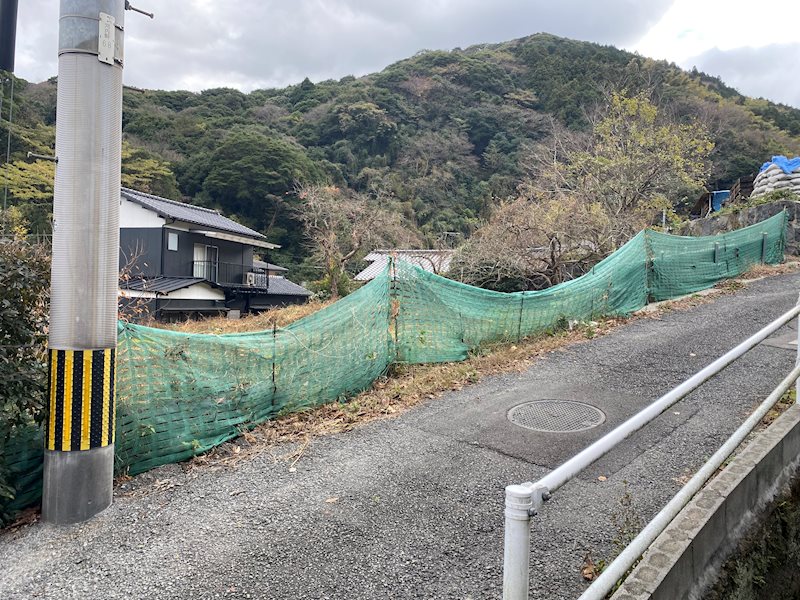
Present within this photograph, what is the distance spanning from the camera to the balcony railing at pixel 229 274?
77.8ft

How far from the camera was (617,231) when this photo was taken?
1265 centimetres

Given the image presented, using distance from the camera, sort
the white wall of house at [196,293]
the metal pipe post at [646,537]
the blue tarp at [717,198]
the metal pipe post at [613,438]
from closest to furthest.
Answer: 1. the metal pipe post at [613,438]
2. the metal pipe post at [646,537]
3. the white wall of house at [196,293]
4. the blue tarp at [717,198]

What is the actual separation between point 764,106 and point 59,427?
51251 millimetres

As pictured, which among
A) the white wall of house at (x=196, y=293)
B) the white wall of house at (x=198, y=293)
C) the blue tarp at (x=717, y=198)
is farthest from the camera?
the blue tarp at (x=717, y=198)

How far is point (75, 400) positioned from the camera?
3.01 metres

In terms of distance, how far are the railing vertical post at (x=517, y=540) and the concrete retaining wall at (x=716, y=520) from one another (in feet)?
2.77

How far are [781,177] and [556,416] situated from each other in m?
16.1

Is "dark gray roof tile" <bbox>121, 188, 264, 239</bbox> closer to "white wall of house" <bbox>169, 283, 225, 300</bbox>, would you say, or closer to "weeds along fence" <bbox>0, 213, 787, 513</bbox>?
"white wall of house" <bbox>169, 283, 225, 300</bbox>

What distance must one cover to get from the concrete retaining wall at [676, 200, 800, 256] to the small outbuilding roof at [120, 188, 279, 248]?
19.1 metres

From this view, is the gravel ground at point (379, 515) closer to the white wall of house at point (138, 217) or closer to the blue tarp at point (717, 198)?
the white wall of house at point (138, 217)

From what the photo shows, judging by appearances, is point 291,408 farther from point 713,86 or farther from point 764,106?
point 713,86

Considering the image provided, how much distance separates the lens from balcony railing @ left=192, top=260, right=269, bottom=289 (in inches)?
934

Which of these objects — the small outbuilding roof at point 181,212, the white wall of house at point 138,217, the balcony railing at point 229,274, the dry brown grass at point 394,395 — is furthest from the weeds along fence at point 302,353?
the balcony railing at point 229,274

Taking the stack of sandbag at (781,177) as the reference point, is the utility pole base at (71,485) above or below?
below
